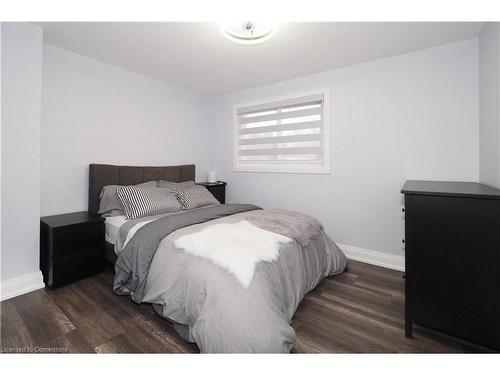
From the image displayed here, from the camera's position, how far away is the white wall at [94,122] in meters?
2.48

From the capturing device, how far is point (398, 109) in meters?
2.60

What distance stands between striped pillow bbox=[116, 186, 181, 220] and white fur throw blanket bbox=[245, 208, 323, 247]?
3.28 ft

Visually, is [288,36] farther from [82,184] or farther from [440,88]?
[82,184]

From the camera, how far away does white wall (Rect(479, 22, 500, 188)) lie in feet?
5.76

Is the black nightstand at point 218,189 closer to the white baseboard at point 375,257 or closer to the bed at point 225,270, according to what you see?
the bed at point 225,270

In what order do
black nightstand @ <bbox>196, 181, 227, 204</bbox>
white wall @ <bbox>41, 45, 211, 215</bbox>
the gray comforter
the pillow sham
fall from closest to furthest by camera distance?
the gray comforter, white wall @ <bbox>41, 45, 211, 215</bbox>, the pillow sham, black nightstand @ <bbox>196, 181, 227, 204</bbox>

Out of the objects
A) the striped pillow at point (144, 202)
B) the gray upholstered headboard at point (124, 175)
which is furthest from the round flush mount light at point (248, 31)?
the gray upholstered headboard at point (124, 175)

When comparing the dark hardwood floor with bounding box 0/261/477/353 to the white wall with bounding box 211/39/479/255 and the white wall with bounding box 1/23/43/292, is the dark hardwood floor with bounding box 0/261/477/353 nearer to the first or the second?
the white wall with bounding box 1/23/43/292

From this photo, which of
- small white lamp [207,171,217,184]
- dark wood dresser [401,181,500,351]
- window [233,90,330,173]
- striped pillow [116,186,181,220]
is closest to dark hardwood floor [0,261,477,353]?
dark wood dresser [401,181,500,351]

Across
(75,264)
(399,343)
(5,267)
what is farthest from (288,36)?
(5,267)

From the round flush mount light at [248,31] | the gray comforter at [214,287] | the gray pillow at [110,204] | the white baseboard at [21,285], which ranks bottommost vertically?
the white baseboard at [21,285]

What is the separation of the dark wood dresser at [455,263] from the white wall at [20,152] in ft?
10.0

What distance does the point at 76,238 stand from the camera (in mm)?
2230

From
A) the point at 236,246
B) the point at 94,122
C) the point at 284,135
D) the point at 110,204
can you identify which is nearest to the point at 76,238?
the point at 110,204
